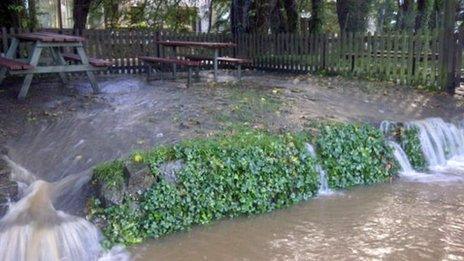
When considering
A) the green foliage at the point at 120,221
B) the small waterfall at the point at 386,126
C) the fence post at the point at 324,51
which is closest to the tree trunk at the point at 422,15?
the fence post at the point at 324,51

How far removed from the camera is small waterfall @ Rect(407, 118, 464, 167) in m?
8.07

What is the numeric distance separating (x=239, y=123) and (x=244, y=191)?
1.67 metres

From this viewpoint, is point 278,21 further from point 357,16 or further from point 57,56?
point 57,56

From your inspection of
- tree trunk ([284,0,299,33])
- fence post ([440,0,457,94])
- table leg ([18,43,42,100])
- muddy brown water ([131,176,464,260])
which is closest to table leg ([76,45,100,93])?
table leg ([18,43,42,100])

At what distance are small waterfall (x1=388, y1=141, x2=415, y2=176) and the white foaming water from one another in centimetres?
457

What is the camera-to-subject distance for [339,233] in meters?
5.45

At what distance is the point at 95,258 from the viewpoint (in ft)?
16.1

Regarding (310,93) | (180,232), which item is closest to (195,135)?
(180,232)

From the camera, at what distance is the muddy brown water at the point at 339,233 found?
16.2 ft

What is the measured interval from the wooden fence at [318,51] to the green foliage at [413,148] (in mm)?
3549

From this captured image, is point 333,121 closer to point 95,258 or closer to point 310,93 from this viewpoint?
point 310,93

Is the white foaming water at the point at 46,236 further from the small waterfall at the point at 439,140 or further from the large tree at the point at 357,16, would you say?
the large tree at the point at 357,16

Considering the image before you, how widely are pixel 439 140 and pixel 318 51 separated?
17.6ft

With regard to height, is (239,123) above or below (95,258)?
above
